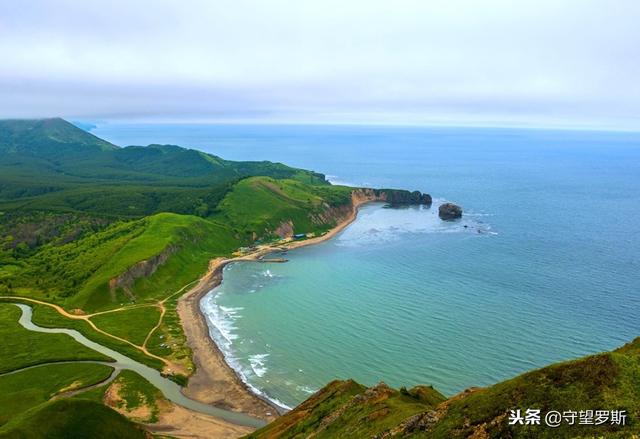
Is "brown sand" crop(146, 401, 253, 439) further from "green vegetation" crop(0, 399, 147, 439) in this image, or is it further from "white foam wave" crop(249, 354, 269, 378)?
"white foam wave" crop(249, 354, 269, 378)

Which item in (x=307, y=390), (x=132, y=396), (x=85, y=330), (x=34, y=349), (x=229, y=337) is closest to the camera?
(x=132, y=396)

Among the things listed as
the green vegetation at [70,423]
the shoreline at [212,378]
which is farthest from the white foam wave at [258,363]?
the green vegetation at [70,423]

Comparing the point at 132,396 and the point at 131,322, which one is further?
the point at 131,322

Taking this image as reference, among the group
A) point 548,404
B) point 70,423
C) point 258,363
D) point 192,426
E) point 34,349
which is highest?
point 548,404

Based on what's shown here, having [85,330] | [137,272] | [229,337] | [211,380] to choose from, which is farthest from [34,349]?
[137,272]

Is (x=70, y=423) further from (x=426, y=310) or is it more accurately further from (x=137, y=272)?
(x=137, y=272)

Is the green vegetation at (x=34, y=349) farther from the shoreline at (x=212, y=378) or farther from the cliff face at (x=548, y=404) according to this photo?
the cliff face at (x=548, y=404)
